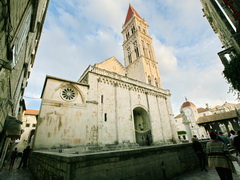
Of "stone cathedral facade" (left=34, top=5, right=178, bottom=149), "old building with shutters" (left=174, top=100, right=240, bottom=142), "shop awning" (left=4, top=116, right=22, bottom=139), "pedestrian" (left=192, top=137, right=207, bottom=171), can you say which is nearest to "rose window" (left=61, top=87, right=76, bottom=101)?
"stone cathedral facade" (left=34, top=5, right=178, bottom=149)

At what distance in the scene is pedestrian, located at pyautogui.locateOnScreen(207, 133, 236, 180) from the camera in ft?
9.59

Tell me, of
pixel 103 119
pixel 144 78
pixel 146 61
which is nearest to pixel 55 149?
pixel 103 119

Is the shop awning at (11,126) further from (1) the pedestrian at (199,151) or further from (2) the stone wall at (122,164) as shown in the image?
(1) the pedestrian at (199,151)

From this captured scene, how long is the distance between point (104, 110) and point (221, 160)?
38.7 feet

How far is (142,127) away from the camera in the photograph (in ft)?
61.3

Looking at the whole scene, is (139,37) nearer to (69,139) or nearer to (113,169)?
(69,139)

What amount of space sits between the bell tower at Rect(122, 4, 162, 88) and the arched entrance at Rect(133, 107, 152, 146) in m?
6.58

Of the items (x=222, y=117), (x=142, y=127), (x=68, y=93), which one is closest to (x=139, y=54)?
(x=142, y=127)

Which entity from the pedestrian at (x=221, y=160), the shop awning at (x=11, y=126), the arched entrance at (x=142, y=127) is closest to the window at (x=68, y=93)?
the shop awning at (x=11, y=126)

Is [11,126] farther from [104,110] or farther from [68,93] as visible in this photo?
[104,110]

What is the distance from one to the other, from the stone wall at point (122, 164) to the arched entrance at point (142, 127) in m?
12.7

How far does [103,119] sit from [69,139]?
411 centimetres

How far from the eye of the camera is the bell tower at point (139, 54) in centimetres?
2402

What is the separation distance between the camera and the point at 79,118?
456 inches
